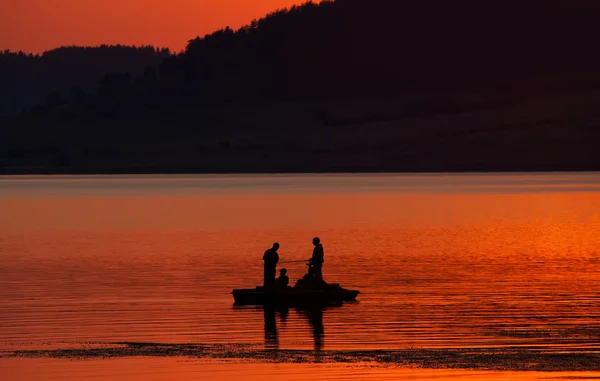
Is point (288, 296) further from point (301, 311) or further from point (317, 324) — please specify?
point (317, 324)

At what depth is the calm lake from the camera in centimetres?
2647

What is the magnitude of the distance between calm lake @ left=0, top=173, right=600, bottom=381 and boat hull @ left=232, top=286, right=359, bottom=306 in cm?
47

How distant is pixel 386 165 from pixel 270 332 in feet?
525

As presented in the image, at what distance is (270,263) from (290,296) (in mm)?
969

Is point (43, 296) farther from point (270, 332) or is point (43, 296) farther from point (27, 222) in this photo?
point (27, 222)

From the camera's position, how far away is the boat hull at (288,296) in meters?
35.6

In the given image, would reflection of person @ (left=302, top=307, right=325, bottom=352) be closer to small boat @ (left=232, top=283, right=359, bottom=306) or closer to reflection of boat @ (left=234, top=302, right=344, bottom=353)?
reflection of boat @ (left=234, top=302, right=344, bottom=353)

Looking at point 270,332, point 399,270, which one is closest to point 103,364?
point 270,332

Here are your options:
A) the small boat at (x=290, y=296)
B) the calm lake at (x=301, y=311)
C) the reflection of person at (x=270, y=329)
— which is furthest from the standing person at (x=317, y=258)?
the reflection of person at (x=270, y=329)

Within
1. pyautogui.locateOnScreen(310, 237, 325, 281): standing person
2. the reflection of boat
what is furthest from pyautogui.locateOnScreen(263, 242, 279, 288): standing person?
pyautogui.locateOnScreen(310, 237, 325, 281): standing person

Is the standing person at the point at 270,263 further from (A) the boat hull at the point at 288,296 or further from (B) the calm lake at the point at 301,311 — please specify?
(B) the calm lake at the point at 301,311

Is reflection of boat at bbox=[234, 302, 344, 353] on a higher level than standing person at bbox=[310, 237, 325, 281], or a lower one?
lower

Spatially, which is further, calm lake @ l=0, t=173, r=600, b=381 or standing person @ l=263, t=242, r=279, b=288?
standing person @ l=263, t=242, r=279, b=288

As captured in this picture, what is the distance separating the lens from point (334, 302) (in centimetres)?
3625
